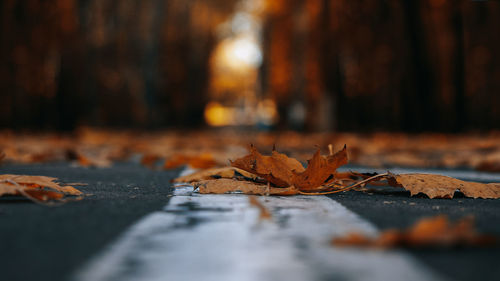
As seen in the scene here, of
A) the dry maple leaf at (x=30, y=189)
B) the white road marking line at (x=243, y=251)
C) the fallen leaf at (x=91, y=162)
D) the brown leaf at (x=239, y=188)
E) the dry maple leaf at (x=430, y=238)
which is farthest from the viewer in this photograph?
the fallen leaf at (x=91, y=162)

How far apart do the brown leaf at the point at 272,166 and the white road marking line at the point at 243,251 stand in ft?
1.77

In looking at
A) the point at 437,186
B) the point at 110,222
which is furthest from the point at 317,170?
the point at 110,222

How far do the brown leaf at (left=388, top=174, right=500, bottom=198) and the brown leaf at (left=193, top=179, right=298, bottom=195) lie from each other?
1.63 ft

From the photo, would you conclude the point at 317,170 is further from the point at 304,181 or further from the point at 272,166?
the point at 272,166

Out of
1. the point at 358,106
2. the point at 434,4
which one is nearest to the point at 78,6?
the point at 358,106

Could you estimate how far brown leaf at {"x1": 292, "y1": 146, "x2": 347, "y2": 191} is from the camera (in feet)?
9.21

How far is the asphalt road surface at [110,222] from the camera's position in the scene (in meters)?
1.39

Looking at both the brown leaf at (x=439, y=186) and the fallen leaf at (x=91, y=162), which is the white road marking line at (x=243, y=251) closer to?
the brown leaf at (x=439, y=186)

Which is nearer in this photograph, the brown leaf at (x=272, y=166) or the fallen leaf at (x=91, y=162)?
the brown leaf at (x=272, y=166)

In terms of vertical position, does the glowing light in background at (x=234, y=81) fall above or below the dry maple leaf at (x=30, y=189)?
above

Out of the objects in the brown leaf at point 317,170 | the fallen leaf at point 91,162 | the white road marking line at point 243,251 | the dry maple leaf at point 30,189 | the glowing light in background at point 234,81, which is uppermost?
the glowing light in background at point 234,81

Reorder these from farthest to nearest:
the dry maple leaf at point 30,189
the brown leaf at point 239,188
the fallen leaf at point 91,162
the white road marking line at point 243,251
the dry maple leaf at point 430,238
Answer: the fallen leaf at point 91,162
the brown leaf at point 239,188
the dry maple leaf at point 30,189
the dry maple leaf at point 430,238
the white road marking line at point 243,251

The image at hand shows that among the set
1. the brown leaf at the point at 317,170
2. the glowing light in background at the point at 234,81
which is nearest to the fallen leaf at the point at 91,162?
the brown leaf at the point at 317,170

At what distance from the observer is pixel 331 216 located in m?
2.13
